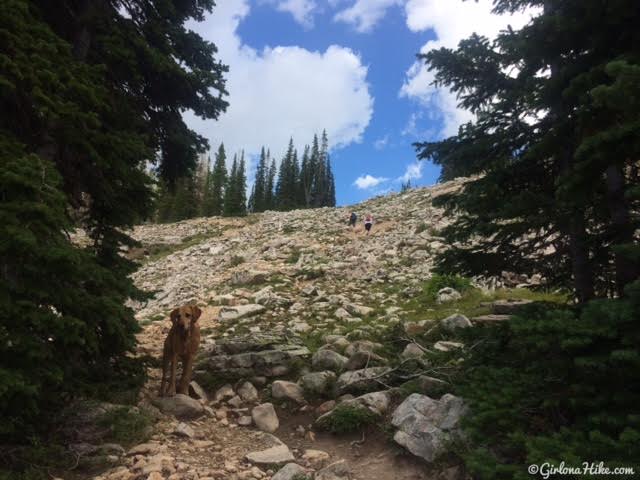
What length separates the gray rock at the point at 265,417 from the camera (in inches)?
210

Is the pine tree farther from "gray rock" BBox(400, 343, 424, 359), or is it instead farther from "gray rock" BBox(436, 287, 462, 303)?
"gray rock" BBox(436, 287, 462, 303)

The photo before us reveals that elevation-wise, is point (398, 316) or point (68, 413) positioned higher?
point (398, 316)

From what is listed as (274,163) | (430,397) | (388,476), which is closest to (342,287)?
(430,397)

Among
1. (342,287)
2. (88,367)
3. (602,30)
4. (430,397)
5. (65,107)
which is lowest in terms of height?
(430,397)

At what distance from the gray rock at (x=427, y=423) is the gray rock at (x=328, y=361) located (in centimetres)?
215

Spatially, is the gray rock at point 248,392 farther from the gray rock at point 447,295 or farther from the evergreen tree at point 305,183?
the evergreen tree at point 305,183

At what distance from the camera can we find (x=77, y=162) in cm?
544

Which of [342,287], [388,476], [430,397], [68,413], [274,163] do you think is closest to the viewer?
[388,476]

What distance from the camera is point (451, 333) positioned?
787cm

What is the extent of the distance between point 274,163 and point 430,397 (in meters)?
84.8

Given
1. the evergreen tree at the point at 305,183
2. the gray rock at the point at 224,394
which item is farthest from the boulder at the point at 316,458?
the evergreen tree at the point at 305,183

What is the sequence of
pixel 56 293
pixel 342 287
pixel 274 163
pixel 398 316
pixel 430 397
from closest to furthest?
pixel 56 293 → pixel 430 397 → pixel 398 316 → pixel 342 287 → pixel 274 163

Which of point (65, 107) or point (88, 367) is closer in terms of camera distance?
point (65, 107)

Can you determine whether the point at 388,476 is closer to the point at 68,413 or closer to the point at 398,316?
the point at 68,413
